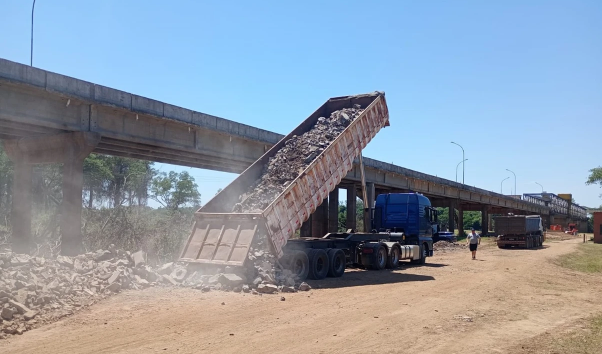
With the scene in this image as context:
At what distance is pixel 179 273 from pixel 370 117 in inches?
355

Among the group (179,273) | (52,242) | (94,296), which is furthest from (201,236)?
(52,242)

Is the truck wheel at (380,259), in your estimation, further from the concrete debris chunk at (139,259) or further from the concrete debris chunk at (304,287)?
the concrete debris chunk at (139,259)

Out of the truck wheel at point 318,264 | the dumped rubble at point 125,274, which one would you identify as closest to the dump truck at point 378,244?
the truck wheel at point 318,264

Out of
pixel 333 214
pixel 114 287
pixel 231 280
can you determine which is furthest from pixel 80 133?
pixel 333 214

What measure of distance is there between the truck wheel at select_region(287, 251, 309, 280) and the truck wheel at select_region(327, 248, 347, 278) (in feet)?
4.77

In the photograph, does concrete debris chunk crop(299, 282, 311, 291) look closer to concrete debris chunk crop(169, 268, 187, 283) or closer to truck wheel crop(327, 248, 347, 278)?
truck wheel crop(327, 248, 347, 278)

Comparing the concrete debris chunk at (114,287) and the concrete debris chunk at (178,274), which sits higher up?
the concrete debris chunk at (178,274)

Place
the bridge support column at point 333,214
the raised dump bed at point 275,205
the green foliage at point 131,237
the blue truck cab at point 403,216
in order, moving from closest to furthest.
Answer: the raised dump bed at point 275,205
the green foliage at point 131,237
the blue truck cab at point 403,216
the bridge support column at point 333,214

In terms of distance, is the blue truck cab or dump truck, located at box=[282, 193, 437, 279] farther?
the blue truck cab

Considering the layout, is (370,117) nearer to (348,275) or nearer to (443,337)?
(348,275)

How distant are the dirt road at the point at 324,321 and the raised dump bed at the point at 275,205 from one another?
1501mm

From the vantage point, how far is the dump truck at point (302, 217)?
1327cm

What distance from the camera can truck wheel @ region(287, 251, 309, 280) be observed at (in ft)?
47.8

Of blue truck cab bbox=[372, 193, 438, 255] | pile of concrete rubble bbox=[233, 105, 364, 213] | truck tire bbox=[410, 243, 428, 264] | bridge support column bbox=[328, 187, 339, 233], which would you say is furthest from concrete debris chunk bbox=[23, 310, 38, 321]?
bridge support column bbox=[328, 187, 339, 233]
